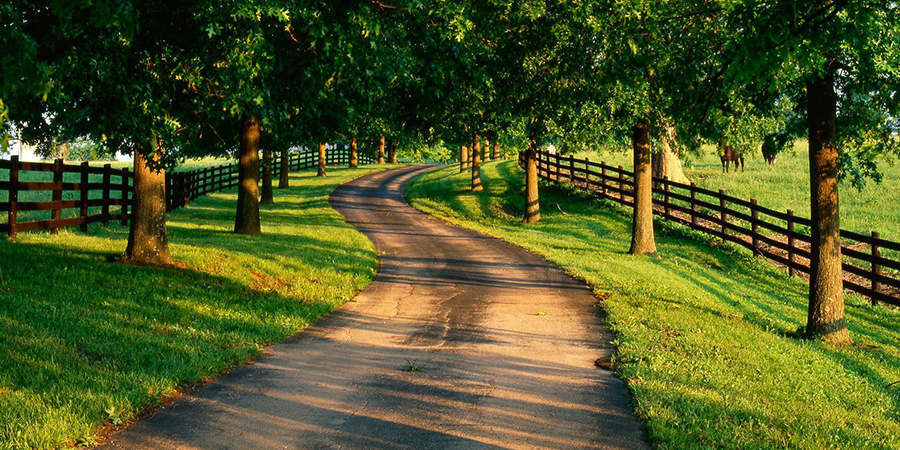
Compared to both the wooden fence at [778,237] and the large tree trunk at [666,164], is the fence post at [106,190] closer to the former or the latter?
the wooden fence at [778,237]

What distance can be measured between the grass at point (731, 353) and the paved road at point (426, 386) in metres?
0.54

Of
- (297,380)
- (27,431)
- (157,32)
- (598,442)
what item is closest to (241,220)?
(157,32)

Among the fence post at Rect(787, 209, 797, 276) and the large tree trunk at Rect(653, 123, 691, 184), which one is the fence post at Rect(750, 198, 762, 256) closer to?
the fence post at Rect(787, 209, 797, 276)

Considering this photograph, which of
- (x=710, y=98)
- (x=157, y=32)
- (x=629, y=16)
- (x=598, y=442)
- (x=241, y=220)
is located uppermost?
(x=629, y=16)

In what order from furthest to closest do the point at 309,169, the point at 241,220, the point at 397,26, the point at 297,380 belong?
the point at 309,169 → the point at 241,220 → the point at 397,26 → the point at 297,380

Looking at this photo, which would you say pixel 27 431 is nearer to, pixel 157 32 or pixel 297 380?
pixel 297 380

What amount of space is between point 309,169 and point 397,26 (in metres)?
52.9

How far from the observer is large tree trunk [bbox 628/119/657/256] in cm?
2067

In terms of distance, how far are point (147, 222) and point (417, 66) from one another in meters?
5.97

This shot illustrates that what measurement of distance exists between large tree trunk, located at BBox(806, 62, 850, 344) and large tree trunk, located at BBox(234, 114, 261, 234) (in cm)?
1539

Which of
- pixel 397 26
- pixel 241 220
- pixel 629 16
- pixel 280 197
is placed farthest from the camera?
pixel 280 197

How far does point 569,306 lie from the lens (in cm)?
1278

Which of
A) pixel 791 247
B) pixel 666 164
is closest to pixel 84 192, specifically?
pixel 791 247

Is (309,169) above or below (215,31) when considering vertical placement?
above
